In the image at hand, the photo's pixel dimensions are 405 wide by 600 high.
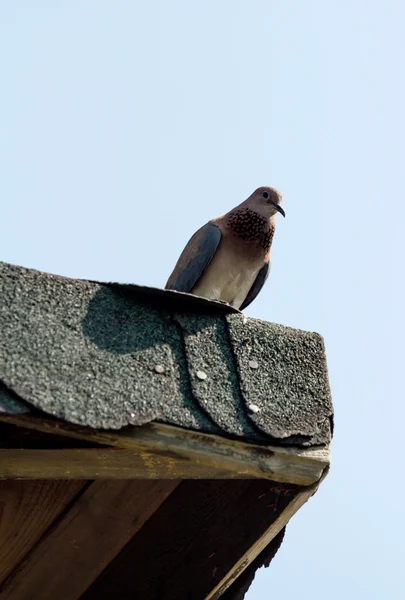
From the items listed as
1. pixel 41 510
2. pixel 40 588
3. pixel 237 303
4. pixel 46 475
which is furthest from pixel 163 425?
pixel 237 303

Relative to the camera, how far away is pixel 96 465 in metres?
2.40

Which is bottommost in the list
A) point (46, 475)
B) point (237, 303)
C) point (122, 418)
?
point (237, 303)

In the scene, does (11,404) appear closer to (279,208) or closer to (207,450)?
(207,450)

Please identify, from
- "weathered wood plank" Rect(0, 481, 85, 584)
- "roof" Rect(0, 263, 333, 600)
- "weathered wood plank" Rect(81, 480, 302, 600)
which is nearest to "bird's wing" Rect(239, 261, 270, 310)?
"roof" Rect(0, 263, 333, 600)

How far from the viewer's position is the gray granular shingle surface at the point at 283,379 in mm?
2504

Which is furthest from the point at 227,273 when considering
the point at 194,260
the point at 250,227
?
the point at 250,227

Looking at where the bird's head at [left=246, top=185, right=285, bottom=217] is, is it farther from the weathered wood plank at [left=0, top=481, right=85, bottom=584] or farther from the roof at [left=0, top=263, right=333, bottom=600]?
the weathered wood plank at [left=0, top=481, right=85, bottom=584]

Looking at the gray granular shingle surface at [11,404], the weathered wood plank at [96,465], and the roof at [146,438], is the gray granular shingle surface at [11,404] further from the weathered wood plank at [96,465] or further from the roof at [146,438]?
the weathered wood plank at [96,465]

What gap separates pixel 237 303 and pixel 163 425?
166 inches

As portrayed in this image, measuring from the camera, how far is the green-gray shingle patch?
2311 millimetres

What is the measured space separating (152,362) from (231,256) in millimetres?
3914

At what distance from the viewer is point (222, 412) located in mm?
2451

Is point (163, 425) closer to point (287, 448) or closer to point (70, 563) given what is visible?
point (287, 448)

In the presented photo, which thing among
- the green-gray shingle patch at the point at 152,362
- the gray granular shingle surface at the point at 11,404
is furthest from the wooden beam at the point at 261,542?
the gray granular shingle surface at the point at 11,404
